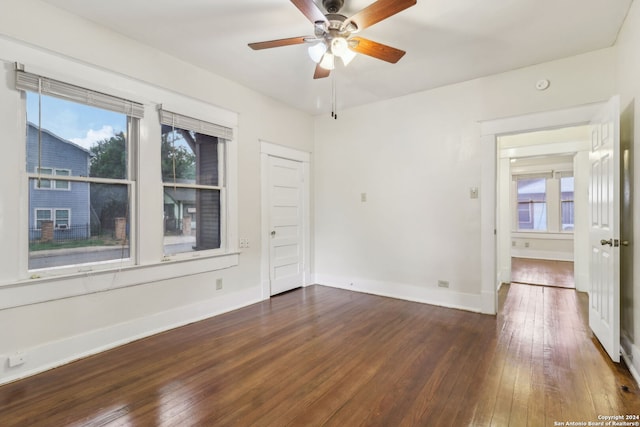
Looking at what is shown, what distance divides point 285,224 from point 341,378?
2755mm

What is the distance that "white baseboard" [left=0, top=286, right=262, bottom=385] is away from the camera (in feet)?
Result: 7.57

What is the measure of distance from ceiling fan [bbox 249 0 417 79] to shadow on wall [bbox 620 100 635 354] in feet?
6.71

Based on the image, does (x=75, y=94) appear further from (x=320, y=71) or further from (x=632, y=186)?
(x=632, y=186)

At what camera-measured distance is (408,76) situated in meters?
3.69

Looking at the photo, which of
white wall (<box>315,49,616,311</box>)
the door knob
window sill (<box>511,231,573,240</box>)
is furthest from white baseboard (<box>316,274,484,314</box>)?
window sill (<box>511,231,573,240</box>)

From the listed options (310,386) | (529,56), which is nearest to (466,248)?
(529,56)

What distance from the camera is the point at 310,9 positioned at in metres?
2.04

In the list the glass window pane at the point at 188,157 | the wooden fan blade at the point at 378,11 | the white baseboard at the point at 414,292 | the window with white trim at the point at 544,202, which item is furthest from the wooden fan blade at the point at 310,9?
the window with white trim at the point at 544,202

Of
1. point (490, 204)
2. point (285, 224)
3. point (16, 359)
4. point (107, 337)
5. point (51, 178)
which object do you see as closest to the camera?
point (16, 359)

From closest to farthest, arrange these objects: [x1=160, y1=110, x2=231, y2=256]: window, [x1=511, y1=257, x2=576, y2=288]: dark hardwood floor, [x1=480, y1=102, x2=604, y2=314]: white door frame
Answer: [x1=160, y1=110, x2=231, y2=256]: window → [x1=480, y1=102, x2=604, y2=314]: white door frame → [x1=511, y1=257, x2=576, y2=288]: dark hardwood floor

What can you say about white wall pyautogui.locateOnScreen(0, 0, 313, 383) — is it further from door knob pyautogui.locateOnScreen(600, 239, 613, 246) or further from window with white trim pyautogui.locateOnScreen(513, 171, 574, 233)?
window with white trim pyautogui.locateOnScreen(513, 171, 574, 233)

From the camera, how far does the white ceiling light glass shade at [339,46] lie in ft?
7.77

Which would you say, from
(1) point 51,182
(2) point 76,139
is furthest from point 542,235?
(1) point 51,182

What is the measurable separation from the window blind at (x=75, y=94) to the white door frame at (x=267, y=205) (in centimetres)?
168
